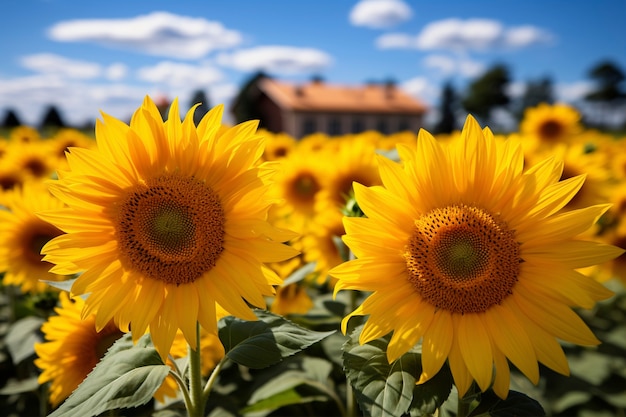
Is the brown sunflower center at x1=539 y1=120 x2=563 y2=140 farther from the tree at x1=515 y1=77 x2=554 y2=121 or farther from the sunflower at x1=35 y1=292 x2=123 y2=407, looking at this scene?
the tree at x1=515 y1=77 x2=554 y2=121

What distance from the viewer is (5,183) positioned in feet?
18.7

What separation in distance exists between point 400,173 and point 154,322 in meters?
0.91

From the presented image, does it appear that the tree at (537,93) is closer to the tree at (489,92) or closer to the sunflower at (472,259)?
the tree at (489,92)

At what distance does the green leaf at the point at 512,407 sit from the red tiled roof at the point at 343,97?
163 ft

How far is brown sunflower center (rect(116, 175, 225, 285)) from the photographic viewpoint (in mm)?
1795

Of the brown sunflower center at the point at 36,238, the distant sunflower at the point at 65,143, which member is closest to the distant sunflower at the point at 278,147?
the distant sunflower at the point at 65,143

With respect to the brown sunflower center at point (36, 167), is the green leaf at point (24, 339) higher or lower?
lower

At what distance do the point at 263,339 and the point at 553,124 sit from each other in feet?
21.3

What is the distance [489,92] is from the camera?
87750 millimetres

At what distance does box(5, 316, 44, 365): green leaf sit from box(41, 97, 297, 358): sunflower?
1354 mm

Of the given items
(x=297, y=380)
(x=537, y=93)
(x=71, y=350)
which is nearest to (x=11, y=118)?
(x=71, y=350)

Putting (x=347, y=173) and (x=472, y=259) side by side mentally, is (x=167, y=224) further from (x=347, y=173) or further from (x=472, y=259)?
(x=347, y=173)

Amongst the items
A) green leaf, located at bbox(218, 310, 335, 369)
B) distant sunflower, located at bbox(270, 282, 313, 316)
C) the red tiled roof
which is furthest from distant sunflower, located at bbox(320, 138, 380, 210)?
the red tiled roof

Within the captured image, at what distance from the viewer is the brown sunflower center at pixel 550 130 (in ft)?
23.5
